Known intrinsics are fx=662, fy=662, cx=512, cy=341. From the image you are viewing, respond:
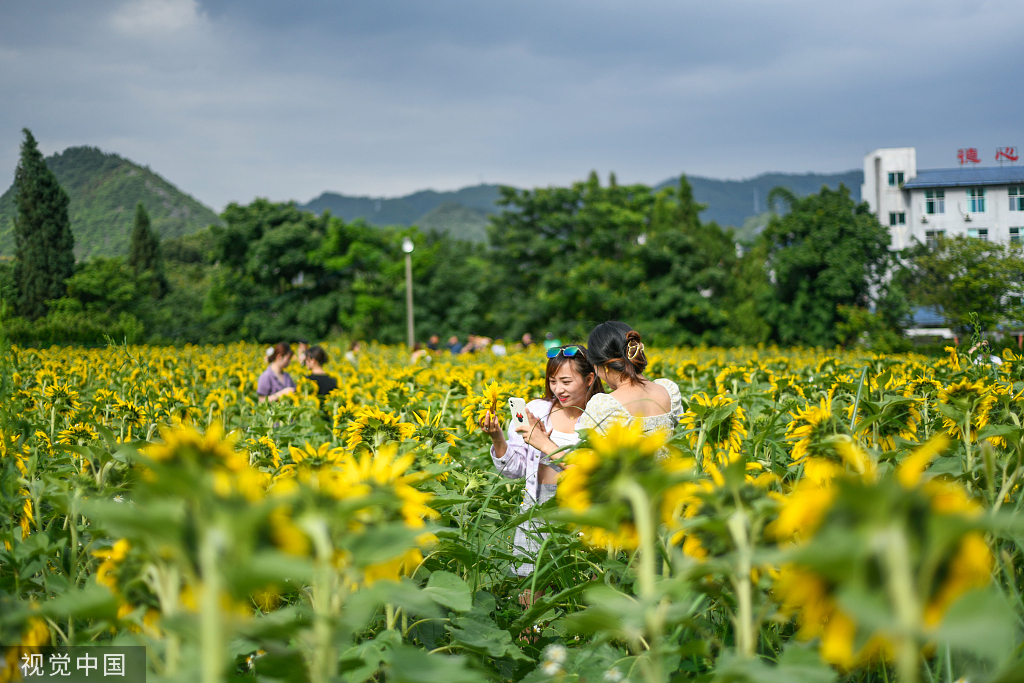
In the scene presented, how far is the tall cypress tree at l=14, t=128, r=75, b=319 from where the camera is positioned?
256 cm

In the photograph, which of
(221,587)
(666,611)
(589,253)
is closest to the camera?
(221,587)

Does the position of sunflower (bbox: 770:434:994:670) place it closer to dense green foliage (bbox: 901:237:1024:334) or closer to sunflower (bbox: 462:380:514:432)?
sunflower (bbox: 462:380:514:432)

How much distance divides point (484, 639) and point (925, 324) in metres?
21.9

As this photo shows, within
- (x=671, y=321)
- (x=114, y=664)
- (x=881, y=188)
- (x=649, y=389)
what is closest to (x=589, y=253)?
(x=671, y=321)

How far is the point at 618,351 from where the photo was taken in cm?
268

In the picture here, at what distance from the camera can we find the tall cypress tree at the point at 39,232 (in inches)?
→ 101

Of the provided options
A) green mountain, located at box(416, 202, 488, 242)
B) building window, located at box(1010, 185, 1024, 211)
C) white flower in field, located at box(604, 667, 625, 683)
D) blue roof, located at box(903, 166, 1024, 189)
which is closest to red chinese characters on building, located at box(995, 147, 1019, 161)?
blue roof, located at box(903, 166, 1024, 189)

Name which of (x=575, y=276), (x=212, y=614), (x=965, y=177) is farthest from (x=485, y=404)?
(x=965, y=177)

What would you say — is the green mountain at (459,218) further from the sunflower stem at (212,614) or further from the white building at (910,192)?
the sunflower stem at (212,614)

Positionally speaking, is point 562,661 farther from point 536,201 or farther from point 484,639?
point 536,201

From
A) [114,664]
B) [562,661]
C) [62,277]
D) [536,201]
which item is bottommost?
[562,661]

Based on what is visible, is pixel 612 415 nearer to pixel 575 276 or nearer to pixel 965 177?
pixel 575 276

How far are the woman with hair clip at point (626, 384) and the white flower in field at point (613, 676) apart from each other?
1.37 metres

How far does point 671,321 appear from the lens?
24.9 metres
